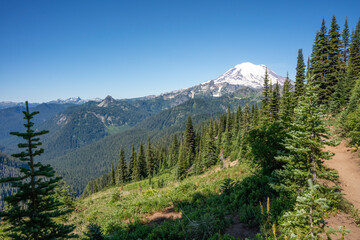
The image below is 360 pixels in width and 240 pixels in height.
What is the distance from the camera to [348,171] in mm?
12508

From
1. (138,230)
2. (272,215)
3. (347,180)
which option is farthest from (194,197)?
(347,180)

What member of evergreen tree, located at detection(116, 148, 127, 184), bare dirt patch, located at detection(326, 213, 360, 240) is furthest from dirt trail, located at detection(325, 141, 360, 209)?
evergreen tree, located at detection(116, 148, 127, 184)

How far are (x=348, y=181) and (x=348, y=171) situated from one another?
205 centimetres

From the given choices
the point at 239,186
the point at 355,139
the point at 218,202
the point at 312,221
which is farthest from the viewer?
the point at 355,139

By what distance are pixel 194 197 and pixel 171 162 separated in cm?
6010

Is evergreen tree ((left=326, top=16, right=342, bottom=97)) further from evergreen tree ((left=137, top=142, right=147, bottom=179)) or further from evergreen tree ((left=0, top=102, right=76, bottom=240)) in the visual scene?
evergreen tree ((left=137, top=142, right=147, bottom=179))

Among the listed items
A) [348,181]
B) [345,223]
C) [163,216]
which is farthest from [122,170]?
[345,223]

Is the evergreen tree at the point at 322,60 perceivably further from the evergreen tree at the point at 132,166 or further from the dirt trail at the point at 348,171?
the evergreen tree at the point at 132,166

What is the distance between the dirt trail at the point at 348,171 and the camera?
9.20m

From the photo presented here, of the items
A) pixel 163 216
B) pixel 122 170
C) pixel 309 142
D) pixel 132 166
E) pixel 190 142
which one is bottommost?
pixel 122 170

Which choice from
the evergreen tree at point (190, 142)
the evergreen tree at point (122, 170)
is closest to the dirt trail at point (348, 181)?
the evergreen tree at point (190, 142)

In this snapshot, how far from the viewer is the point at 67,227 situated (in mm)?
5770

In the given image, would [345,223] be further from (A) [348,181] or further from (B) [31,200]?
(B) [31,200]

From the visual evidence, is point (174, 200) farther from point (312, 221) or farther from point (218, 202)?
point (312, 221)
